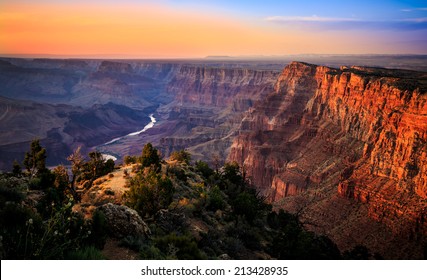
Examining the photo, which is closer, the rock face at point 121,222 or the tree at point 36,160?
the rock face at point 121,222

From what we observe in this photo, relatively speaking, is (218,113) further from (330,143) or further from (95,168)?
(95,168)

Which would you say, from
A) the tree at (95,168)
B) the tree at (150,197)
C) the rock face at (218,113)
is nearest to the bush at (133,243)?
the tree at (150,197)

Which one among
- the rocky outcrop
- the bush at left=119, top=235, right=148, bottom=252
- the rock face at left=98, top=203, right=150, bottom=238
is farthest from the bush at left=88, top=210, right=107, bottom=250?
the rocky outcrop

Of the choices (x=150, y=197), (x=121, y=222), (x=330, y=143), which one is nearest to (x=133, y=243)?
(x=121, y=222)

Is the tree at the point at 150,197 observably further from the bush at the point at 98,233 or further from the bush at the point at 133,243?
the bush at the point at 98,233

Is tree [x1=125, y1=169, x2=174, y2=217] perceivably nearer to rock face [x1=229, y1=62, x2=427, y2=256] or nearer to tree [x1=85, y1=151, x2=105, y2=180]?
tree [x1=85, y1=151, x2=105, y2=180]
